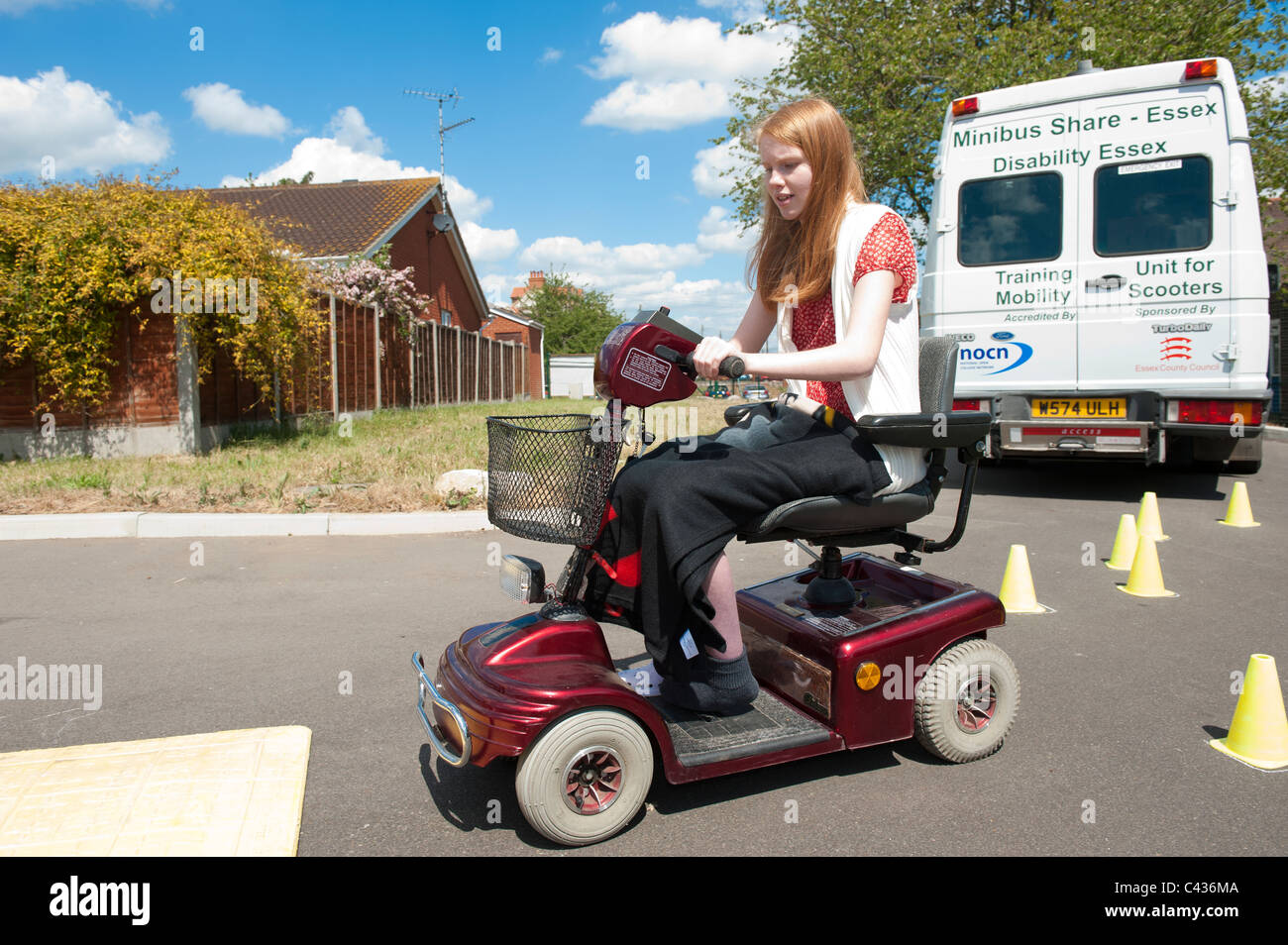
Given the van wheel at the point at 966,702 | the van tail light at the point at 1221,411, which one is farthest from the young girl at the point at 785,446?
the van tail light at the point at 1221,411

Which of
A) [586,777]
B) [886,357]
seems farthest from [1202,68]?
[586,777]

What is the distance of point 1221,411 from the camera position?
23.9ft

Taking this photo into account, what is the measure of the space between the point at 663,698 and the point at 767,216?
167cm

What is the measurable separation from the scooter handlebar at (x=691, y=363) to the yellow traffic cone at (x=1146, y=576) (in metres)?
3.90

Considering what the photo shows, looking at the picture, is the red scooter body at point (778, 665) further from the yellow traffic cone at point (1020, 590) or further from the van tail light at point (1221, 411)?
the van tail light at point (1221, 411)

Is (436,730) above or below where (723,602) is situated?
below

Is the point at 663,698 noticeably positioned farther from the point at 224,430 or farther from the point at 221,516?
the point at 224,430

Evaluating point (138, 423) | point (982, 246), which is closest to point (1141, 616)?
point (982, 246)

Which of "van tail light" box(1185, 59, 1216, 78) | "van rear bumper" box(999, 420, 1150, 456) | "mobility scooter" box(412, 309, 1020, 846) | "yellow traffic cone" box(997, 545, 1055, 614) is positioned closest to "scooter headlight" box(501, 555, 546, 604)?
"mobility scooter" box(412, 309, 1020, 846)

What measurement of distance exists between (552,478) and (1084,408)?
273 inches

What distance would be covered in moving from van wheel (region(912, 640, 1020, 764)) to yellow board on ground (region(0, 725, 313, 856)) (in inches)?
77.5

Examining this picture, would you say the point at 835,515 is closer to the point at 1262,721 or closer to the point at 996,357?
the point at 1262,721

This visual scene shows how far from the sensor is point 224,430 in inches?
449

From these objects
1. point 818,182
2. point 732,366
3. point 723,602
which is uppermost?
point 818,182
